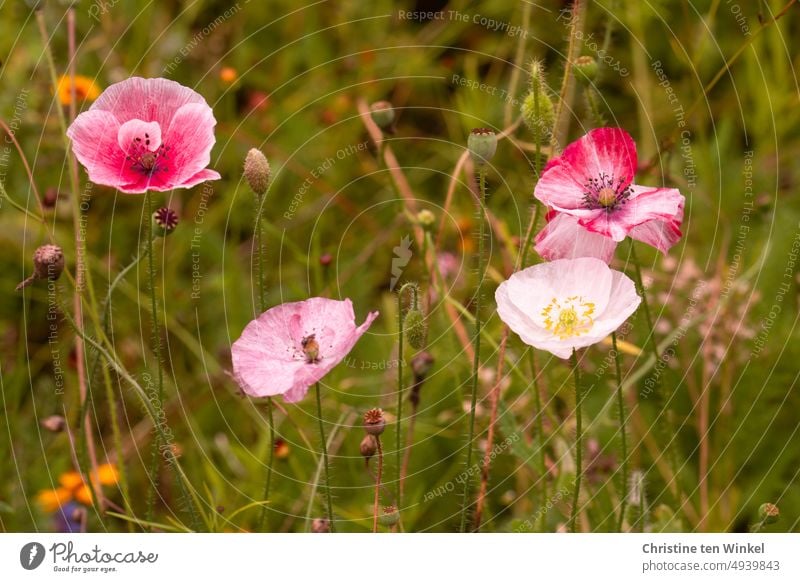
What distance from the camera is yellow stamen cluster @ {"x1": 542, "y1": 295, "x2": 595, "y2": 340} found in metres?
0.95

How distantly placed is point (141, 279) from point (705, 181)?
858 mm

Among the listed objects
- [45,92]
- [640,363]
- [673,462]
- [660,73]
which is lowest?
[673,462]

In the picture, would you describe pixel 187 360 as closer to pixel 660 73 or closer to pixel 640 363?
pixel 640 363

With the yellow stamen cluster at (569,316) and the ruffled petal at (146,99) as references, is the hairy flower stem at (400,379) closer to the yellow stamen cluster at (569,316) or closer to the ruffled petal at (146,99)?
the yellow stamen cluster at (569,316)

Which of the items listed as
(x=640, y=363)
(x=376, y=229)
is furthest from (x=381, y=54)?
(x=640, y=363)

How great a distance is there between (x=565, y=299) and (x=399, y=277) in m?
0.32

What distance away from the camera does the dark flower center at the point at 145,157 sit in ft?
3.17

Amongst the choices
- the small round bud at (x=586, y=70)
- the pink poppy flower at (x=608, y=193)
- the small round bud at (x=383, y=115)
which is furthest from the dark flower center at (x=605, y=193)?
the small round bud at (x=383, y=115)

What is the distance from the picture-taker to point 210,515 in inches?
45.4

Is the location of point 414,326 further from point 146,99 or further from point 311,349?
point 146,99

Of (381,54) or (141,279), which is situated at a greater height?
(381,54)

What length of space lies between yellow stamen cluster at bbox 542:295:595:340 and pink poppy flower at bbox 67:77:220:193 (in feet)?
1.11
